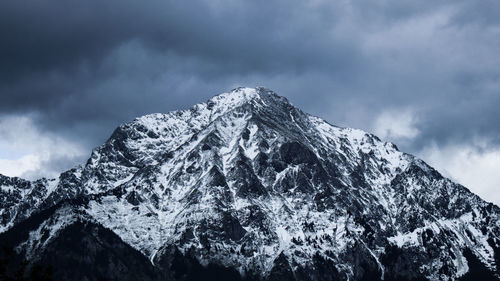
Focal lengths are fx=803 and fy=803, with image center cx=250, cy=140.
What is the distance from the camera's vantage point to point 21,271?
339 ft

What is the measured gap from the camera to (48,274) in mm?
106250

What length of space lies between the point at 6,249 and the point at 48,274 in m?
6.38

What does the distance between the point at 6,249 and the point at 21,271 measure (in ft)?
12.6

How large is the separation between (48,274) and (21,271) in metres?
4.18

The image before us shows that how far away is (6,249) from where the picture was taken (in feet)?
343
